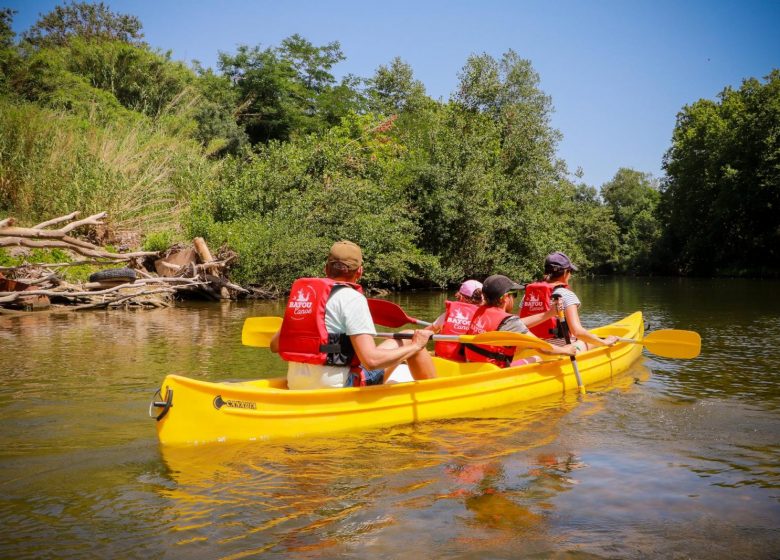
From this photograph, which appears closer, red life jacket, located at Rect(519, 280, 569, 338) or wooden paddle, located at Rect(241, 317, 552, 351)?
wooden paddle, located at Rect(241, 317, 552, 351)

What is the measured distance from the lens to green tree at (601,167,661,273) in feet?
187

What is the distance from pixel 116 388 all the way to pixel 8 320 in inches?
265

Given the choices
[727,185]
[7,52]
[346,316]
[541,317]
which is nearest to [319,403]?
[346,316]

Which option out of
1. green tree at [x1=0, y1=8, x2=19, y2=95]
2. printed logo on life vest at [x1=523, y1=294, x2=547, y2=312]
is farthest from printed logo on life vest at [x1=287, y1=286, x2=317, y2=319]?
green tree at [x1=0, y1=8, x2=19, y2=95]

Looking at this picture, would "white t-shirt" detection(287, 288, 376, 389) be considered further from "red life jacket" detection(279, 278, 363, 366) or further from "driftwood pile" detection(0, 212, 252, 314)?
"driftwood pile" detection(0, 212, 252, 314)

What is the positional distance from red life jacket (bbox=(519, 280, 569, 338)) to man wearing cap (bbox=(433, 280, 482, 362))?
0.56 m

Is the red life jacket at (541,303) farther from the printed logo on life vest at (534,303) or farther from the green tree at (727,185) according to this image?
the green tree at (727,185)

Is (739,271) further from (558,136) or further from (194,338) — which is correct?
(194,338)

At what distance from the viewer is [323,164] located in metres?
21.0

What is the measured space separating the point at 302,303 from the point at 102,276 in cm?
1147

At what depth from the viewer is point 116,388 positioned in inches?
268

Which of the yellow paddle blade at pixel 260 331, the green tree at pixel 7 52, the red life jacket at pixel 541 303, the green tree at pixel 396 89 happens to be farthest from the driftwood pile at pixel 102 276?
the green tree at pixel 396 89

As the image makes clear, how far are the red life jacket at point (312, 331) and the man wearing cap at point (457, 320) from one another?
193 cm

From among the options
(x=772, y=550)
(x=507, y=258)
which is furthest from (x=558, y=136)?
(x=772, y=550)
